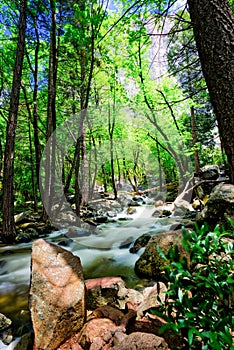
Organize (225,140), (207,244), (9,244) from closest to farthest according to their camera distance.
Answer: (207,244)
(225,140)
(9,244)

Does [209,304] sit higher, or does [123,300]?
[209,304]

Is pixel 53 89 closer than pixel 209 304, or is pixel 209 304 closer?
pixel 209 304

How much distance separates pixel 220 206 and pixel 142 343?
2.66 m

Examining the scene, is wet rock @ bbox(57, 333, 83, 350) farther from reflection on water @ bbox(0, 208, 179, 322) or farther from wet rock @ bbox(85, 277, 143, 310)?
reflection on water @ bbox(0, 208, 179, 322)

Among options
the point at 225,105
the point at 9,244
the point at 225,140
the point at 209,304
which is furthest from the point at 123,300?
the point at 9,244

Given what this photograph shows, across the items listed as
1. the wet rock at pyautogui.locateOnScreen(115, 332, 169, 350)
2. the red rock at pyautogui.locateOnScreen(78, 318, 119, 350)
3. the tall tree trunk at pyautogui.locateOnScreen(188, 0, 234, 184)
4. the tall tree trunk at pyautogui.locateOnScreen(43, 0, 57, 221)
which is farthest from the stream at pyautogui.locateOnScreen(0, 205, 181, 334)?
the tall tree trunk at pyautogui.locateOnScreen(188, 0, 234, 184)

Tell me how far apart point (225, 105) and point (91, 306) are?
2957mm

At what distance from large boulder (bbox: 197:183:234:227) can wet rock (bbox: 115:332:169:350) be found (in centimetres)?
240

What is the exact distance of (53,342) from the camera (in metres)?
1.98

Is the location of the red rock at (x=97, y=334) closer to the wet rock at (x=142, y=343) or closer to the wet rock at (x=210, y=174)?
the wet rock at (x=142, y=343)

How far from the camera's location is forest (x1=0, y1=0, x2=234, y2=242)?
3.05 m

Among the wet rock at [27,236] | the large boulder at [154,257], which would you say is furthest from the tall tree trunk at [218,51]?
the wet rock at [27,236]

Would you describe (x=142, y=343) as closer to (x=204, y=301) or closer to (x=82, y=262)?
(x=204, y=301)

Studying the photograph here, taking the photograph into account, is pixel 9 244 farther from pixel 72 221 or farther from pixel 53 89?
pixel 53 89
